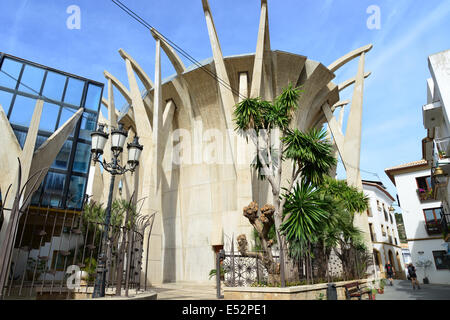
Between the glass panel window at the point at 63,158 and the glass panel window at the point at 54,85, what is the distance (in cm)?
352

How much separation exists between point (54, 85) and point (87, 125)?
11.6ft

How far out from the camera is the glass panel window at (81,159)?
20500mm

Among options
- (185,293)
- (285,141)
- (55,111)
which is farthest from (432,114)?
(55,111)

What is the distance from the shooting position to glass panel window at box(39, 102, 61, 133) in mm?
19422

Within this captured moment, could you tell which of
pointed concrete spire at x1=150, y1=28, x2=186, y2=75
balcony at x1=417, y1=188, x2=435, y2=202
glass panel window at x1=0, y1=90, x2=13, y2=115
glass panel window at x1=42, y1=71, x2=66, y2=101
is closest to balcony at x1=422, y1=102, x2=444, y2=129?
balcony at x1=417, y1=188, x2=435, y2=202

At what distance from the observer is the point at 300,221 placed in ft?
29.6

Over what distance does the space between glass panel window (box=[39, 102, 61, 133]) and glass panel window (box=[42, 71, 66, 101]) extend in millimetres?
742

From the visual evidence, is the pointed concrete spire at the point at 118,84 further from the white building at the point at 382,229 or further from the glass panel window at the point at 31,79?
the white building at the point at 382,229

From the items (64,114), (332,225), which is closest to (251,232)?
(332,225)

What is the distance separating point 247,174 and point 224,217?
3.04m

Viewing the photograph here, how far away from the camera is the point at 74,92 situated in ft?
69.6

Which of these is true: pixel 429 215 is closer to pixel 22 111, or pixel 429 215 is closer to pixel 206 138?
pixel 206 138
